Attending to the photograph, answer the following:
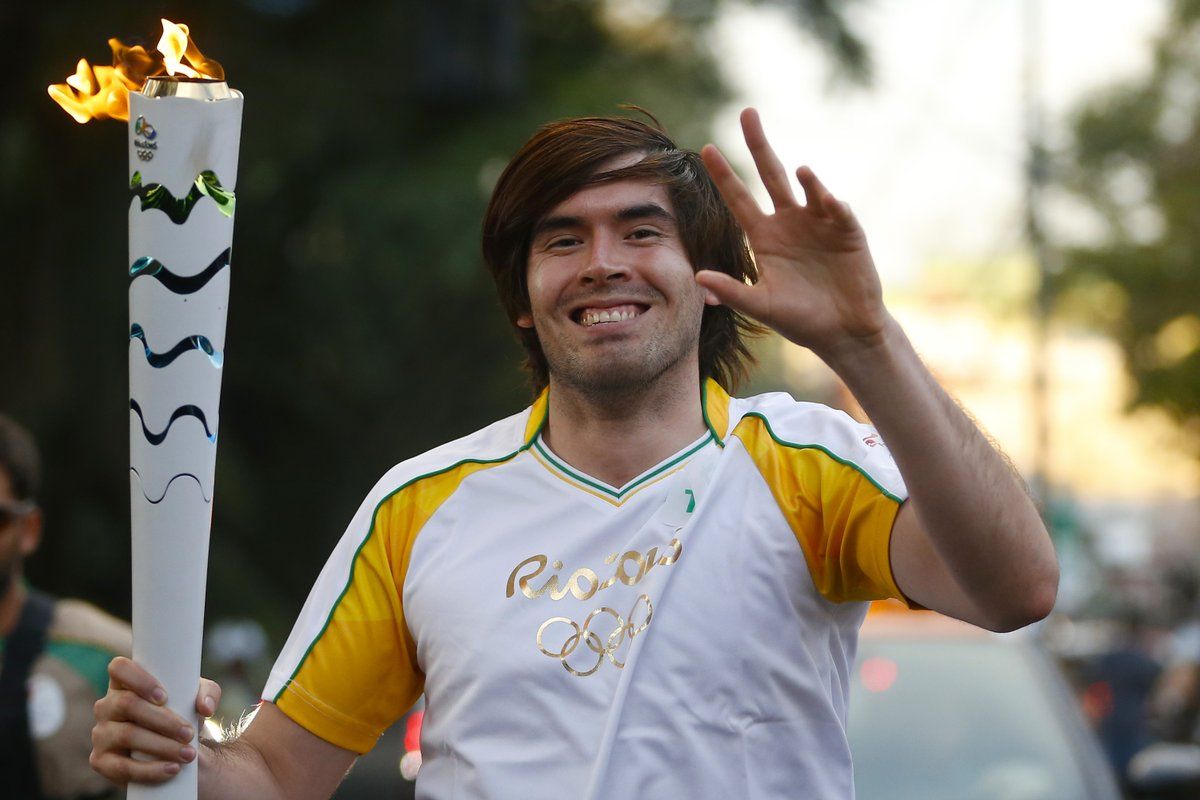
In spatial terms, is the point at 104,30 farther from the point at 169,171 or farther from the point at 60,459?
the point at 169,171

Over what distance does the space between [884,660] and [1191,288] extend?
71.4 feet

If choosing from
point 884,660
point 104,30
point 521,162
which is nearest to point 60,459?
point 104,30

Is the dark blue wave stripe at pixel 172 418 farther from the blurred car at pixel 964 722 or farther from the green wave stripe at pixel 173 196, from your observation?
the blurred car at pixel 964 722

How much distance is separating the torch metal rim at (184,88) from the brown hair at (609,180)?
613 millimetres

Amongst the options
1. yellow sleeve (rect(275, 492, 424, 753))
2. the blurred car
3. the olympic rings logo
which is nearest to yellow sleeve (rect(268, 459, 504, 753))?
yellow sleeve (rect(275, 492, 424, 753))

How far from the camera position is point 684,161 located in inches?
116

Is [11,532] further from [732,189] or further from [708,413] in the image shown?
[732,189]

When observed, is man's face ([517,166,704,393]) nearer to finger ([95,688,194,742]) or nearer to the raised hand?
the raised hand

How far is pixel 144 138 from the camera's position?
8.04ft

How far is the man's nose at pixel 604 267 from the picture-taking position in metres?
2.72

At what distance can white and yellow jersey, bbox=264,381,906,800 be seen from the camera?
8.21 ft

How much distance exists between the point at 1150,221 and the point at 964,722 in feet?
74.2

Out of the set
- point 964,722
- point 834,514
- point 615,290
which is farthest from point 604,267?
point 964,722

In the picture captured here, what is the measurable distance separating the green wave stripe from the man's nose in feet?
1.97
